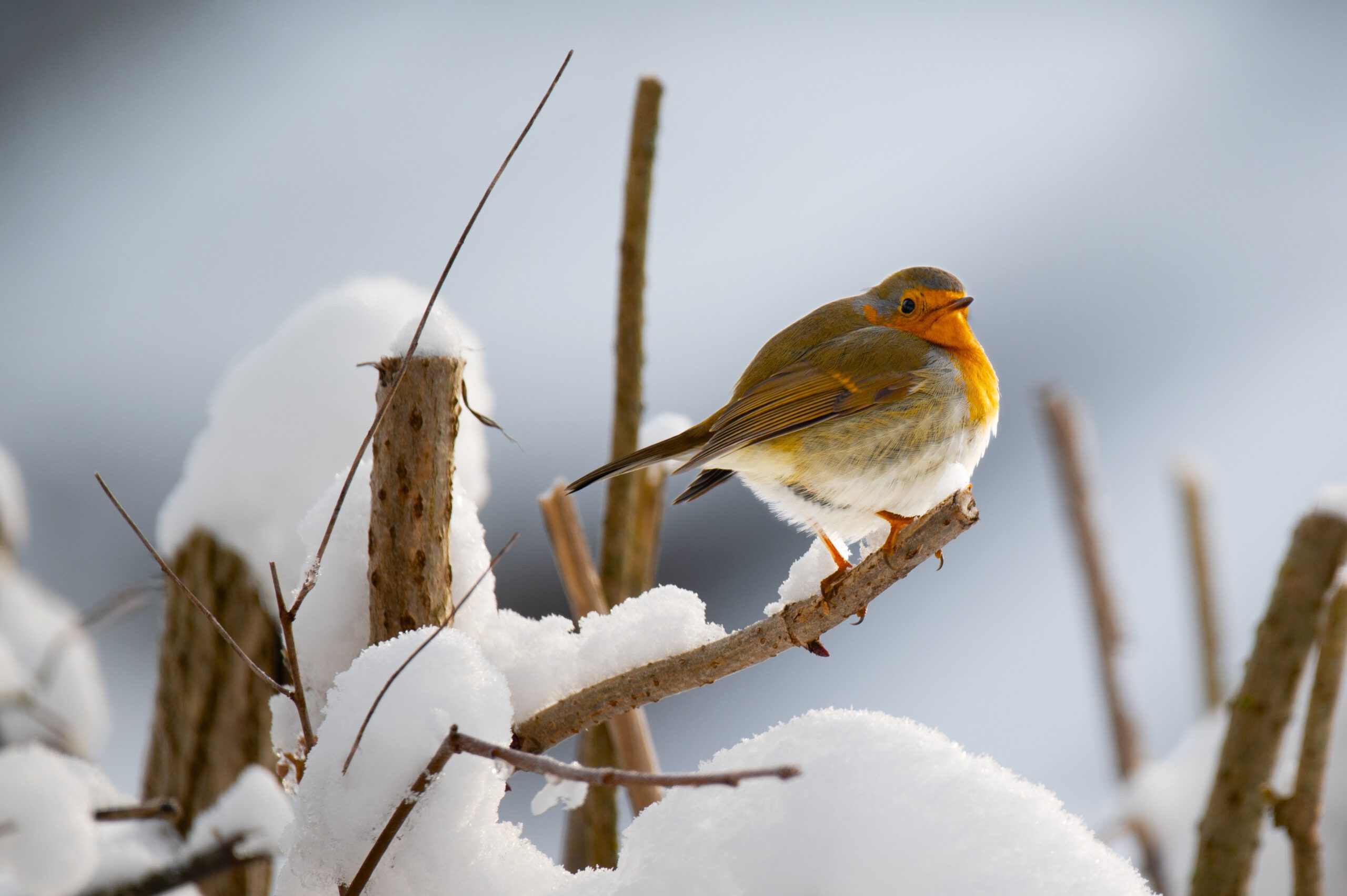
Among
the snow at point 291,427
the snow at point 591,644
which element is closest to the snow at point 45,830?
the snow at point 591,644

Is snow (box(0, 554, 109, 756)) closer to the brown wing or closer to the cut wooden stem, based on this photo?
the brown wing

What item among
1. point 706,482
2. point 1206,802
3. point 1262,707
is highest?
point 706,482

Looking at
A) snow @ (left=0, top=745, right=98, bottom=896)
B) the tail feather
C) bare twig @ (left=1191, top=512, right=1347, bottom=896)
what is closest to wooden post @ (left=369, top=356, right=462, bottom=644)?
snow @ (left=0, top=745, right=98, bottom=896)

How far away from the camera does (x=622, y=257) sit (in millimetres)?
1771

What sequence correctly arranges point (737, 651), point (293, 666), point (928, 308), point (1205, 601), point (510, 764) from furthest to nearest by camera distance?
1. point (1205, 601)
2. point (928, 308)
3. point (737, 651)
4. point (293, 666)
5. point (510, 764)

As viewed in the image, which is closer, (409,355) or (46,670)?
(409,355)

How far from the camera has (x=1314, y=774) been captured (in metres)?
1.51

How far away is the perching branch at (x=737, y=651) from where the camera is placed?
107cm

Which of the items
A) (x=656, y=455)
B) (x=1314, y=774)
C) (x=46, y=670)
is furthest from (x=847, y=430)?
(x=46, y=670)

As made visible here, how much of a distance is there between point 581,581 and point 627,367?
1.33ft

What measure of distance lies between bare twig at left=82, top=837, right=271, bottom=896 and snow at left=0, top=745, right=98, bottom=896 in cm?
6

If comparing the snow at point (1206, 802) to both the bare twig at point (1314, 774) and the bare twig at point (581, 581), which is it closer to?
the bare twig at point (1314, 774)

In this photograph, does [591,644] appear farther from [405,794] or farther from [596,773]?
[596,773]

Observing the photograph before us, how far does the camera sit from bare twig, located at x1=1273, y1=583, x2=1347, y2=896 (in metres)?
1.50
